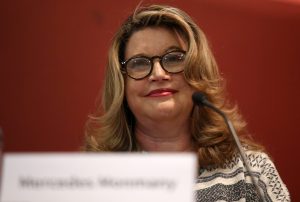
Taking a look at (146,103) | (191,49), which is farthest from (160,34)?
(146,103)

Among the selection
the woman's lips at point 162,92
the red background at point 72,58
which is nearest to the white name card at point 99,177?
the woman's lips at point 162,92

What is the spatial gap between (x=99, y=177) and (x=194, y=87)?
0.72 meters

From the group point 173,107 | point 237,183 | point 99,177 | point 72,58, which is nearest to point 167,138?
point 173,107

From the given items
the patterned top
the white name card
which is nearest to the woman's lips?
the patterned top

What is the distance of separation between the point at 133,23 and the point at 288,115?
728 mm

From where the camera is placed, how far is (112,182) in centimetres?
64

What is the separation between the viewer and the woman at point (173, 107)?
131 centimetres

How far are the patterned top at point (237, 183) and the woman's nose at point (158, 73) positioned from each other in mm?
294

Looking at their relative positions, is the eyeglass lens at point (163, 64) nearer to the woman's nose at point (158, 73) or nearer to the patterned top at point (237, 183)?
the woman's nose at point (158, 73)

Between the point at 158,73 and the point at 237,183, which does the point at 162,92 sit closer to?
the point at 158,73

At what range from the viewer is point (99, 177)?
25.6 inches

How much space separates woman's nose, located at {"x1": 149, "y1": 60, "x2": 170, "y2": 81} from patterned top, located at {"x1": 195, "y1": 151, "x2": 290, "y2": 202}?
29cm

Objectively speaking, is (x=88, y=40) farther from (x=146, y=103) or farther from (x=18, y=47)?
(x=146, y=103)

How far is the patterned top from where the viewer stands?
1285 mm
